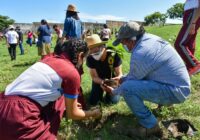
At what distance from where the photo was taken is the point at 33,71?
3445mm

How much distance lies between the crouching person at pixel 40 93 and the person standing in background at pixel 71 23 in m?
5.24

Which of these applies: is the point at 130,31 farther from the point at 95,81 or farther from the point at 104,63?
the point at 95,81

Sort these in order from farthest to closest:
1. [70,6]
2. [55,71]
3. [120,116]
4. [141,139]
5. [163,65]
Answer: [70,6], [120,116], [141,139], [163,65], [55,71]

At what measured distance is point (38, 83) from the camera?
3396 mm

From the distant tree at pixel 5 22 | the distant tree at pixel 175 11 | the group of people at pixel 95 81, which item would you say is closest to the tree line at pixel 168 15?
the distant tree at pixel 175 11

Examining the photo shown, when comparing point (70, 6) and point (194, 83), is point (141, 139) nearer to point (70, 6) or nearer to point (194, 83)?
point (194, 83)

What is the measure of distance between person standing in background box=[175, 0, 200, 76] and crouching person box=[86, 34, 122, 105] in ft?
3.20

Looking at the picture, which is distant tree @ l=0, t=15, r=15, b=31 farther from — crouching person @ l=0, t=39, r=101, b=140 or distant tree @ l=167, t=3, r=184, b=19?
crouching person @ l=0, t=39, r=101, b=140

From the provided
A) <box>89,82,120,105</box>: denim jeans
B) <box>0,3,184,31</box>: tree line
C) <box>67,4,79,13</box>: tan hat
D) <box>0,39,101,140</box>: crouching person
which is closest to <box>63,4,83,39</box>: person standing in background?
<box>67,4,79,13</box>: tan hat

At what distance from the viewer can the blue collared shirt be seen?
4.00 metres

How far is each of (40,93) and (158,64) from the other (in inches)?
54.1

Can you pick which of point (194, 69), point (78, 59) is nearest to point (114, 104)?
point (194, 69)

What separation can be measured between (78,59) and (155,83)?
3.33ft

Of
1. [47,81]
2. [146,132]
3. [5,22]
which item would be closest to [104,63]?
[146,132]
